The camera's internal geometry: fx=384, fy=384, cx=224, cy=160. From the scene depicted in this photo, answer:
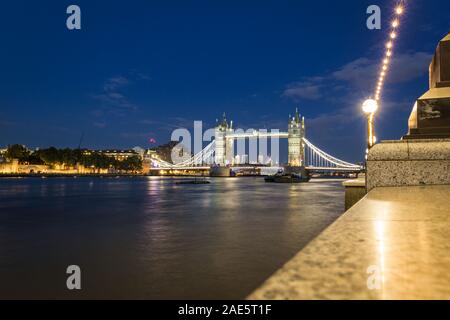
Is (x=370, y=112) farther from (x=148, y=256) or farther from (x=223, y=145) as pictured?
(x=223, y=145)

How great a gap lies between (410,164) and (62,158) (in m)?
133

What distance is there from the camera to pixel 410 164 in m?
6.14

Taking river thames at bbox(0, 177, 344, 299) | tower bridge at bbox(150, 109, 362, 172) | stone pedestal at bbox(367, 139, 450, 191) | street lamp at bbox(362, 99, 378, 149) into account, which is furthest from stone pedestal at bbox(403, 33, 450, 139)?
tower bridge at bbox(150, 109, 362, 172)

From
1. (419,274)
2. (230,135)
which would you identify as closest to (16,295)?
(419,274)

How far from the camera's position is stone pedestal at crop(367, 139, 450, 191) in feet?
19.6

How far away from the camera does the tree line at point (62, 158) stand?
12506 centimetres

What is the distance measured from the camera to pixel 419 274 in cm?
167

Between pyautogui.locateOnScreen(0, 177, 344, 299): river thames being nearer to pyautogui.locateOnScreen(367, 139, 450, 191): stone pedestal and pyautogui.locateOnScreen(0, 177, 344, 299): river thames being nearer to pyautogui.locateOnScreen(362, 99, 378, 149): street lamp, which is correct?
pyautogui.locateOnScreen(367, 139, 450, 191): stone pedestal

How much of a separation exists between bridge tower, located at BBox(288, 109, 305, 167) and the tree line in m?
62.7

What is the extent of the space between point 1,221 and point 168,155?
184 m

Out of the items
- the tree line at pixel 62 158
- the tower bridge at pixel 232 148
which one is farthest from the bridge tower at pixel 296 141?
the tree line at pixel 62 158

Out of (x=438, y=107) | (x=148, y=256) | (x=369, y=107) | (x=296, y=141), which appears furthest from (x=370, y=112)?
(x=296, y=141)

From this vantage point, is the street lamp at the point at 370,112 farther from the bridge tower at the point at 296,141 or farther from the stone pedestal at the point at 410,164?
the bridge tower at the point at 296,141

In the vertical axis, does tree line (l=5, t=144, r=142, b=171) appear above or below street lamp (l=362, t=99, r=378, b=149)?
above
